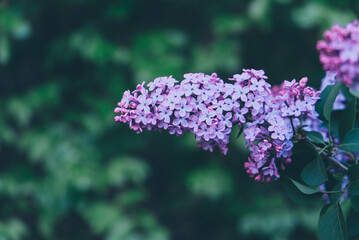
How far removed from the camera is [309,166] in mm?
777

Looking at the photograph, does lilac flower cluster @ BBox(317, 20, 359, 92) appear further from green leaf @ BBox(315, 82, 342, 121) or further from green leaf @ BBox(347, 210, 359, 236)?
green leaf @ BBox(347, 210, 359, 236)

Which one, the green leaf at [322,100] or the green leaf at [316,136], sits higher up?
the green leaf at [322,100]

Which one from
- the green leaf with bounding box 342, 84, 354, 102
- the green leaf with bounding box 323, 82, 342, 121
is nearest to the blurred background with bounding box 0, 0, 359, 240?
the green leaf with bounding box 342, 84, 354, 102

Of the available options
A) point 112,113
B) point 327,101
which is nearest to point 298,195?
point 327,101

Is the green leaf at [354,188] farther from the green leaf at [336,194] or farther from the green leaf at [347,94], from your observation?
the green leaf at [347,94]

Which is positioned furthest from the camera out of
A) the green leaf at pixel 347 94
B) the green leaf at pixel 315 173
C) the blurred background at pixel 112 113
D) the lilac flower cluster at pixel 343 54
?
the blurred background at pixel 112 113

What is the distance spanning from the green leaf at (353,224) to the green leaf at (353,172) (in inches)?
3.7

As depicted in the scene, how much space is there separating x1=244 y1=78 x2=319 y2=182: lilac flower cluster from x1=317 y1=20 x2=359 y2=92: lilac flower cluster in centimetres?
11

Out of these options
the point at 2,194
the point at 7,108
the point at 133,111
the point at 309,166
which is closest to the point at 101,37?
the point at 7,108

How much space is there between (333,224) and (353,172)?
10 centimetres

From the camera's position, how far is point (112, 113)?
2.21 m

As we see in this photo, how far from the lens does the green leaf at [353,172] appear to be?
0.76 meters

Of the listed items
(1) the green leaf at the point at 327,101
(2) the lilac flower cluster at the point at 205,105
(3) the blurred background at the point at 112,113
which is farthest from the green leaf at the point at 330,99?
(3) the blurred background at the point at 112,113

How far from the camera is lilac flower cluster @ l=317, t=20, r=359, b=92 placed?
625mm
